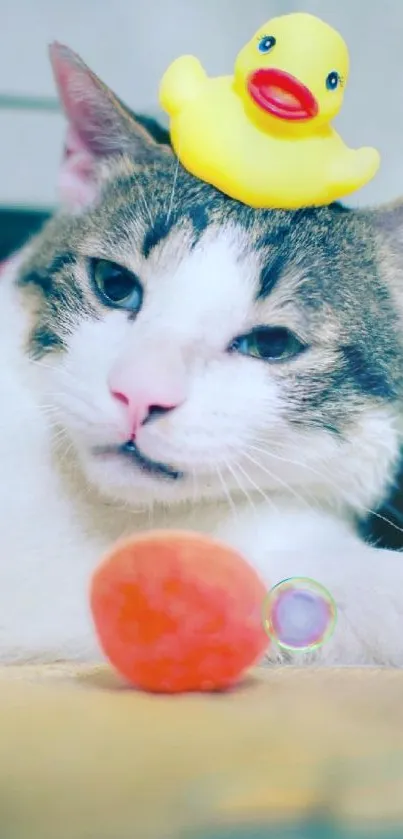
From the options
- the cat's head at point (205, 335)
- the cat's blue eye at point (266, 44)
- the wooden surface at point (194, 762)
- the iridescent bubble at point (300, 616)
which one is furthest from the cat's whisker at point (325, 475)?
the cat's blue eye at point (266, 44)

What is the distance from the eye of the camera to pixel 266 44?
0.63 m

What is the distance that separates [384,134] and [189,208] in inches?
11.8

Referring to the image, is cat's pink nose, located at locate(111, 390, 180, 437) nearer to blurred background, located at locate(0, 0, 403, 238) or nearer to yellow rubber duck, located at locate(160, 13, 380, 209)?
yellow rubber duck, located at locate(160, 13, 380, 209)

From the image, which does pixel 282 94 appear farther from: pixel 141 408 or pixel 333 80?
pixel 141 408

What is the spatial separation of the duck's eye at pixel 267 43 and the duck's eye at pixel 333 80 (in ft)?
0.17

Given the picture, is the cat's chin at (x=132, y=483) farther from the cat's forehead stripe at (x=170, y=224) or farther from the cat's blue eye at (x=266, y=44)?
the cat's blue eye at (x=266, y=44)

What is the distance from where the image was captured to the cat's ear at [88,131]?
0.70 metres

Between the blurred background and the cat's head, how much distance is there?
0.14 meters

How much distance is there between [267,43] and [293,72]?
0.12 ft

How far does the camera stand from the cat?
58 centimetres

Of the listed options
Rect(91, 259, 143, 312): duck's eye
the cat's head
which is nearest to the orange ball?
the cat's head

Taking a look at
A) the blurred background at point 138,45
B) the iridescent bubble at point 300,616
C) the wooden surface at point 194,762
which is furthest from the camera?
the blurred background at point 138,45

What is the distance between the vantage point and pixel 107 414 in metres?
0.59

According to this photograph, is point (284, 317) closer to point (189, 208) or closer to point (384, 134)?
point (189, 208)
